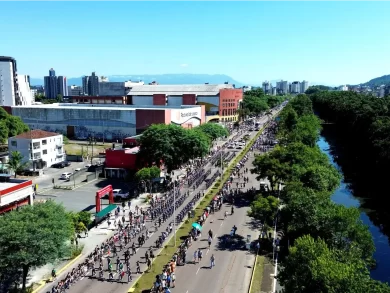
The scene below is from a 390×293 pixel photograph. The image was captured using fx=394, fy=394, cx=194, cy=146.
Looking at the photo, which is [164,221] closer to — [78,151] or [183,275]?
[183,275]

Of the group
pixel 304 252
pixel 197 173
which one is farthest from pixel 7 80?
pixel 304 252

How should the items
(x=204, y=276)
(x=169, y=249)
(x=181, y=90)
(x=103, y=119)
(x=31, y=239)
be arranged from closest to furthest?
(x=31, y=239), (x=204, y=276), (x=169, y=249), (x=103, y=119), (x=181, y=90)

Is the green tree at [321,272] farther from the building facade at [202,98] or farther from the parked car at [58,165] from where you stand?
the building facade at [202,98]

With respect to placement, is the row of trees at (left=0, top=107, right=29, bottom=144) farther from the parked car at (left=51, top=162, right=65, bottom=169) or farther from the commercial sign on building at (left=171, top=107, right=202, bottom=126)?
the commercial sign on building at (left=171, top=107, right=202, bottom=126)

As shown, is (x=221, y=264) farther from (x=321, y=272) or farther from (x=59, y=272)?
(x=321, y=272)

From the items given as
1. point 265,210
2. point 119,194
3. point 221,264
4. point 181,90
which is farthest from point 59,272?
point 181,90

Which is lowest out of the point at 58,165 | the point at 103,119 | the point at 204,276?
the point at 204,276
